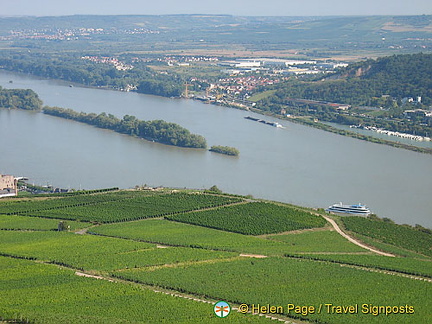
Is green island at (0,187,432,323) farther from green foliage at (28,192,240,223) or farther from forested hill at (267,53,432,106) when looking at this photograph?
forested hill at (267,53,432,106)

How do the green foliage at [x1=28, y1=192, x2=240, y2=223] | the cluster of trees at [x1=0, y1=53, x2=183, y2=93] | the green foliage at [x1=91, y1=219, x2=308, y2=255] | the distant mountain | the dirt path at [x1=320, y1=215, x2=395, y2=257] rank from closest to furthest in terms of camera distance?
1. the green foliage at [x1=91, y1=219, x2=308, y2=255]
2. the dirt path at [x1=320, y1=215, x2=395, y2=257]
3. the green foliage at [x1=28, y1=192, x2=240, y2=223]
4. the cluster of trees at [x1=0, y1=53, x2=183, y2=93]
5. the distant mountain

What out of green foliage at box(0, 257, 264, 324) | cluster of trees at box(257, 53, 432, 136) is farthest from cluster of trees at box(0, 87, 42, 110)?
green foliage at box(0, 257, 264, 324)

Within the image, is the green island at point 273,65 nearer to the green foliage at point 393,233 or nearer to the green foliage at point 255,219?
the green foliage at point 393,233

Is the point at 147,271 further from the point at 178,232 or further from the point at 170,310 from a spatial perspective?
the point at 178,232

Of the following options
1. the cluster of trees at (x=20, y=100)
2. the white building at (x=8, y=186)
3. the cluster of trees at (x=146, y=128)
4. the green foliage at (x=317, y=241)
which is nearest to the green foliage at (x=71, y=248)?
the green foliage at (x=317, y=241)

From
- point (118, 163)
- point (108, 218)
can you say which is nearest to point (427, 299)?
point (108, 218)

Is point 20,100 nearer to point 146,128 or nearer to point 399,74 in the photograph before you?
point 146,128

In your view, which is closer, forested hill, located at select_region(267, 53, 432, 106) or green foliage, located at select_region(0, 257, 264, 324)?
green foliage, located at select_region(0, 257, 264, 324)
